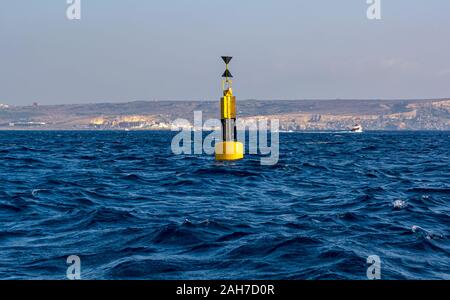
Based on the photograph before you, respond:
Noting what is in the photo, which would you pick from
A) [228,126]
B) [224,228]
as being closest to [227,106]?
[228,126]

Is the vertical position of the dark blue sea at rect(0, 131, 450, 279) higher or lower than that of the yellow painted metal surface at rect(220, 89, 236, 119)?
lower

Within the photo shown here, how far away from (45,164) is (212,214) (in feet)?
87.0

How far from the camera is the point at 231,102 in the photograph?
3819 centimetres

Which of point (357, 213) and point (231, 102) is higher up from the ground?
point (231, 102)

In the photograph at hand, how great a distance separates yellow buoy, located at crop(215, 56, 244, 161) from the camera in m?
37.7

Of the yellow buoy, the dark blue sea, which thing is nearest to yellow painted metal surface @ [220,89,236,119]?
the yellow buoy

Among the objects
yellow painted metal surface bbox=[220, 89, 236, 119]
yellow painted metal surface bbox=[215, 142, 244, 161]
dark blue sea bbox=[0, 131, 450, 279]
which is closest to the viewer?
dark blue sea bbox=[0, 131, 450, 279]

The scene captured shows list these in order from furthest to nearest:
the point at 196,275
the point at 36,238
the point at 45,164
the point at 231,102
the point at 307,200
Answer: the point at 45,164 → the point at 231,102 → the point at 307,200 → the point at 36,238 → the point at 196,275

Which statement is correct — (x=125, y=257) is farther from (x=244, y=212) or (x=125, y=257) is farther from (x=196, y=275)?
(x=244, y=212)

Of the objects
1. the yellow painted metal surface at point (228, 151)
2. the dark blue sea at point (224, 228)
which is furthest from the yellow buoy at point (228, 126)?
the dark blue sea at point (224, 228)

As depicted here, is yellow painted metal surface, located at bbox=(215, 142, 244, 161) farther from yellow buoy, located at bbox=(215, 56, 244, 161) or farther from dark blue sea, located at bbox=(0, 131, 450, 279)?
dark blue sea, located at bbox=(0, 131, 450, 279)

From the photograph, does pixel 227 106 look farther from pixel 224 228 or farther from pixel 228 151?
pixel 224 228

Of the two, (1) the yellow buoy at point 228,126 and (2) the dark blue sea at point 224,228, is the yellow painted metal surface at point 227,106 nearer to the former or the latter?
(1) the yellow buoy at point 228,126

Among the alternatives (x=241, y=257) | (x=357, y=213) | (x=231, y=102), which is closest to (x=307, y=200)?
(x=357, y=213)
